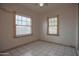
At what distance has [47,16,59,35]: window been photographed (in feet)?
4.59

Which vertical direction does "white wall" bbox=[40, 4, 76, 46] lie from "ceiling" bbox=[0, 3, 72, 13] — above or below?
below

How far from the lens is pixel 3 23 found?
4.26 feet

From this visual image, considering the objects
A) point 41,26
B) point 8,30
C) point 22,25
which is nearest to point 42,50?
point 41,26

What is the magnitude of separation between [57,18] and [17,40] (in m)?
0.88

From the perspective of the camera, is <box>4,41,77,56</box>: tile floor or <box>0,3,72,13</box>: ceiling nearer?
<box>0,3,72,13</box>: ceiling

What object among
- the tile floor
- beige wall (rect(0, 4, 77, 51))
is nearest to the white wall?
beige wall (rect(0, 4, 77, 51))

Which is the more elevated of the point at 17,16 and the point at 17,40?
the point at 17,16

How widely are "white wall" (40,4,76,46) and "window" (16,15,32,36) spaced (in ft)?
0.89

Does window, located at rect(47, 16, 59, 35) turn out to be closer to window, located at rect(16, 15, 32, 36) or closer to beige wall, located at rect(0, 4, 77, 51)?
beige wall, located at rect(0, 4, 77, 51)

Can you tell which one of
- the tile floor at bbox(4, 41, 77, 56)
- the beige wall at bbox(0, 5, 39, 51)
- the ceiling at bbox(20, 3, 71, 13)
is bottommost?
the tile floor at bbox(4, 41, 77, 56)

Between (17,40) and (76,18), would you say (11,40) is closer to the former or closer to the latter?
(17,40)

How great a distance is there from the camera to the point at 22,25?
1336 mm

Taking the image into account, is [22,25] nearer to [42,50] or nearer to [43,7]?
[43,7]

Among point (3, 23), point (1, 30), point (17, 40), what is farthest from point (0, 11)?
point (17, 40)
